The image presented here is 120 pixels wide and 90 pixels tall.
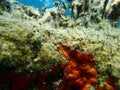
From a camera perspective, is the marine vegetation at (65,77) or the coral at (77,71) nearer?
the marine vegetation at (65,77)

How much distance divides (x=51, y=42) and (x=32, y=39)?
76 centimetres

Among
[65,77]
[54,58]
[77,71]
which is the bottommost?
[65,77]

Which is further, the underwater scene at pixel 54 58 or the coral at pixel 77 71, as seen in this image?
the coral at pixel 77 71

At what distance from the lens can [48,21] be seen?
10211 millimetres

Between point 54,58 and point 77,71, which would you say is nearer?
point 54,58

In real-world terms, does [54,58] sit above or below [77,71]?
above

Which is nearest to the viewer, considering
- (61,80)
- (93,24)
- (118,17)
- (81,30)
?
(61,80)

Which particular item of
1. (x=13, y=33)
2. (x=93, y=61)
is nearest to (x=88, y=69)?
(x=93, y=61)

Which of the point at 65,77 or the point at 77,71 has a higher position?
the point at 77,71

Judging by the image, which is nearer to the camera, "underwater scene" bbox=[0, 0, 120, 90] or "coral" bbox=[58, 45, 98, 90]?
"underwater scene" bbox=[0, 0, 120, 90]

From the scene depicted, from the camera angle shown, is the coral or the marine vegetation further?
the coral

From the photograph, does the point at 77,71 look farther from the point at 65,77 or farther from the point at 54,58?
the point at 54,58

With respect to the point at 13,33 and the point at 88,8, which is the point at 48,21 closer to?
the point at 88,8

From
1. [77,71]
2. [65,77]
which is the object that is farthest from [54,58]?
[77,71]
